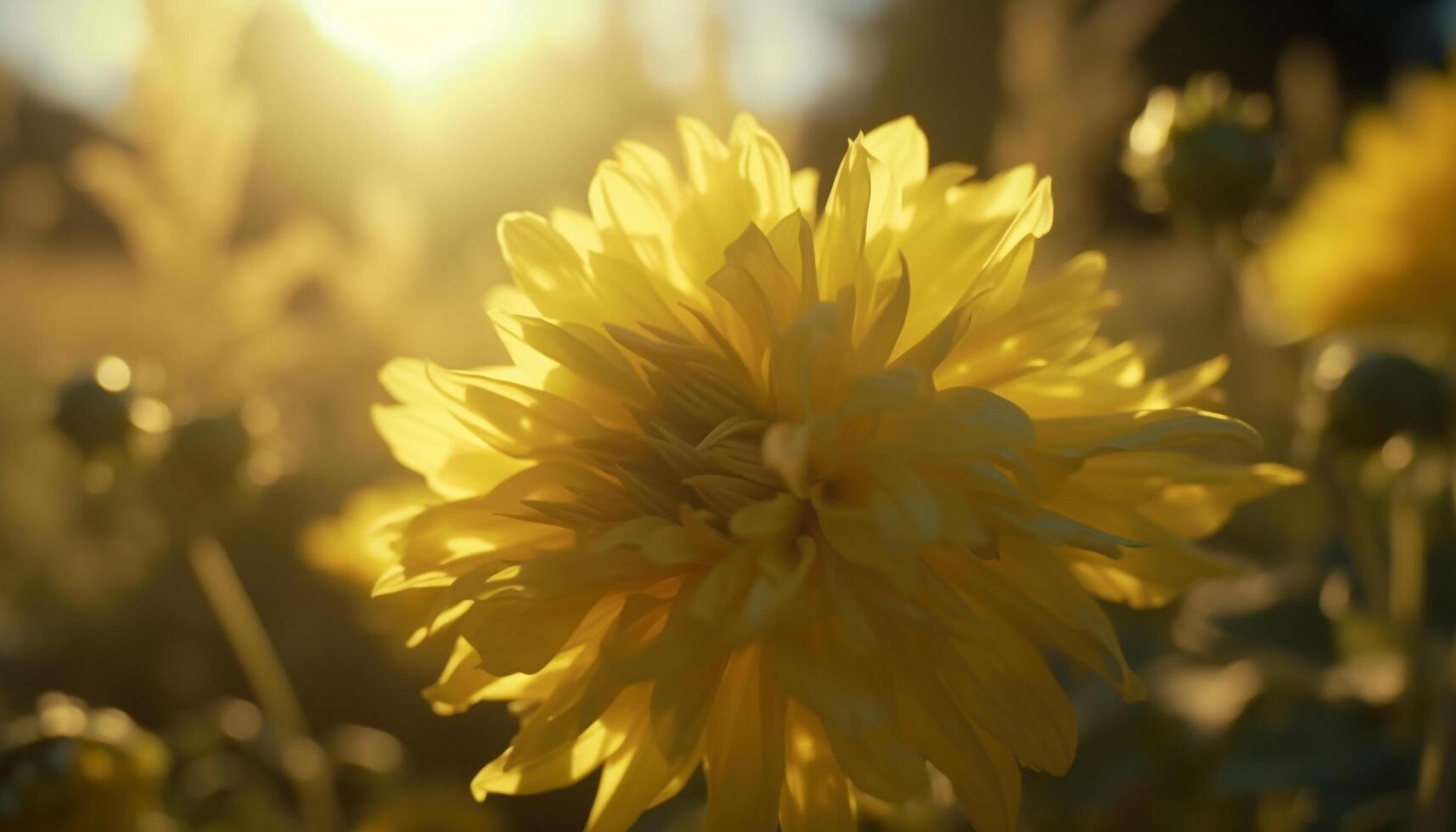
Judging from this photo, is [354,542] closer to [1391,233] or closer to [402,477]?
[402,477]

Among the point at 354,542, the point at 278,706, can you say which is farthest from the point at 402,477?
the point at 278,706

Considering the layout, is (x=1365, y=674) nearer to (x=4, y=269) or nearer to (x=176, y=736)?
(x=176, y=736)

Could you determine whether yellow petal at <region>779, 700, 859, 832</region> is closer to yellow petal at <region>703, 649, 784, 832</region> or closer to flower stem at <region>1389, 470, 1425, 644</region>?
yellow petal at <region>703, 649, 784, 832</region>

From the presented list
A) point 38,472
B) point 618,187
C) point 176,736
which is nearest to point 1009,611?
point 618,187

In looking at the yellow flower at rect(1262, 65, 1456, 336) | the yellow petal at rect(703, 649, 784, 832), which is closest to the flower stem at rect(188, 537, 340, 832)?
the yellow petal at rect(703, 649, 784, 832)

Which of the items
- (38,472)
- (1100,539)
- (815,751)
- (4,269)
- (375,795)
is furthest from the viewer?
(4,269)
